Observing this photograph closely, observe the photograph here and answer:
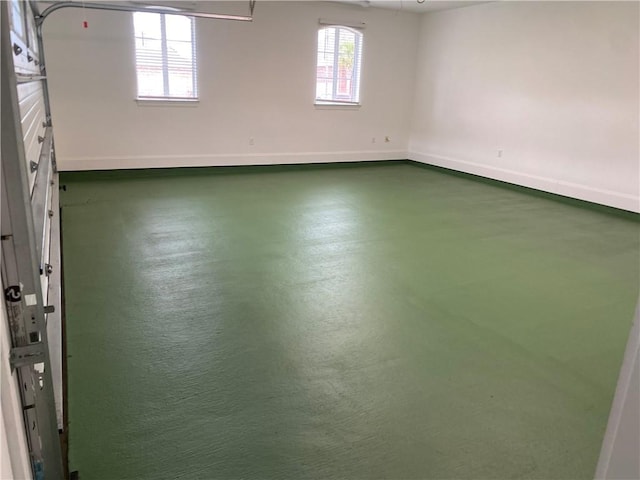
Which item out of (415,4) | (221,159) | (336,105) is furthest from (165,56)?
(415,4)

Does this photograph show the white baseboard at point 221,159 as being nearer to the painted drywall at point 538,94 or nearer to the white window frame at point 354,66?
the white window frame at point 354,66

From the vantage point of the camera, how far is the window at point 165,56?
6680 millimetres

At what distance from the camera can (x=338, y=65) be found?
327 inches

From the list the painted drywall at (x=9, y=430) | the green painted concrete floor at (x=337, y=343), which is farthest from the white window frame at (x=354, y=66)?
the painted drywall at (x=9, y=430)

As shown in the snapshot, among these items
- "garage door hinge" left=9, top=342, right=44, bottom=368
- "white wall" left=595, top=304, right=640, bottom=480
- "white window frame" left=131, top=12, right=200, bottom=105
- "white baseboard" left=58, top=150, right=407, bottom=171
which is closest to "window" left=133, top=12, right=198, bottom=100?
"white window frame" left=131, top=12, right=200, bottom=105

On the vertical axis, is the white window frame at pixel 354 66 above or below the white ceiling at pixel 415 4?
below

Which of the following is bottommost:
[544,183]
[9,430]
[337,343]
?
[337,343]

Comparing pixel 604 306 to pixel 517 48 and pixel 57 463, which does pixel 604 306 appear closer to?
pixel 57 463

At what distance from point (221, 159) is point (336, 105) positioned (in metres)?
2.26

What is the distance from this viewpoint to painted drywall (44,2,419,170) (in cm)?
640

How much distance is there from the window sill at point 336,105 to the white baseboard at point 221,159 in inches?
31.0

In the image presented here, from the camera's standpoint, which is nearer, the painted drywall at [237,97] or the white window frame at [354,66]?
the painted drywall at [237,97]

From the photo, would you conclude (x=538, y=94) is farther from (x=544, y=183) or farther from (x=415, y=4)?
(x=415, y=4)

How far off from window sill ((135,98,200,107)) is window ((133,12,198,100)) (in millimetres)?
52
